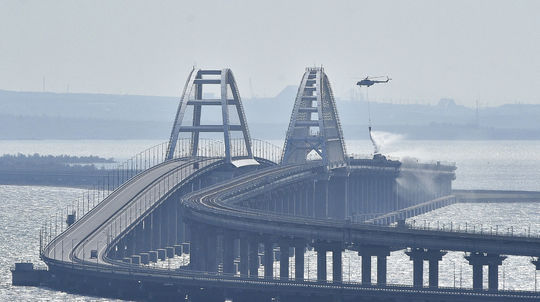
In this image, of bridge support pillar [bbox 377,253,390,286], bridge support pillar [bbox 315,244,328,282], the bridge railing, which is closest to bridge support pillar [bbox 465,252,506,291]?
the bridge railing

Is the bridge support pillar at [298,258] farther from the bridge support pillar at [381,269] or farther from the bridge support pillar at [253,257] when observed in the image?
the bridge support pillar at [381,269]

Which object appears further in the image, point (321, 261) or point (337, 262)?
point (321, 261)

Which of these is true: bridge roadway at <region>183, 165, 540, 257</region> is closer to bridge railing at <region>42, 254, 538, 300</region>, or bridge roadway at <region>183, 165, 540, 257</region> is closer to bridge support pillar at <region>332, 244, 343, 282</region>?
bridge support pillar at <region>332, 244, 343, 282</region>

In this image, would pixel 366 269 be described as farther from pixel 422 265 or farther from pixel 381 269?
pixel 422 265

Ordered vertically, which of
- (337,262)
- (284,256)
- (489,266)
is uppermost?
(284,256)

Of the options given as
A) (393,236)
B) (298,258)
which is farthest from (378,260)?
(298,258)

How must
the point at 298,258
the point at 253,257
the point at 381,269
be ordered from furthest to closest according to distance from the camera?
the point at 253,257, the point at 298,258, the point at 381,269
